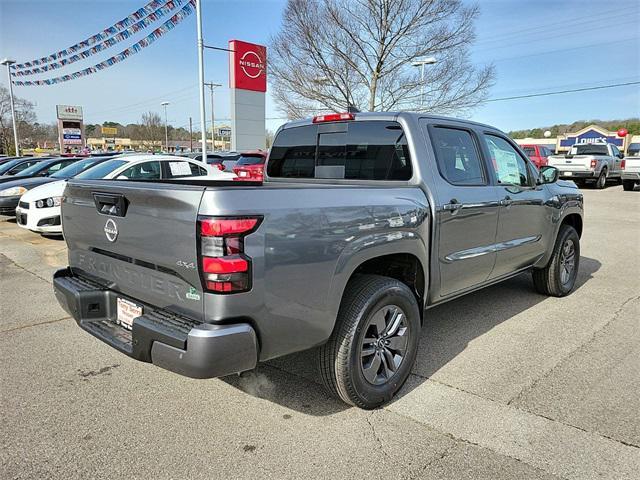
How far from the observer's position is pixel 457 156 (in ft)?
12.8

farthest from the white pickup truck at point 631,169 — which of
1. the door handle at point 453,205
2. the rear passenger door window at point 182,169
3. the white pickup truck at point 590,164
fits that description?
the door handle at point 453,205

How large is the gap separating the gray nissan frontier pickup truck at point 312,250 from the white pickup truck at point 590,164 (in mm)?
16931

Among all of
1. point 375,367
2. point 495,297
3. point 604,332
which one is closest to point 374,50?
point 495,297

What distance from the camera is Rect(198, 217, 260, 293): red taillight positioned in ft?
7.33

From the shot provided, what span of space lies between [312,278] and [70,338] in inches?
109

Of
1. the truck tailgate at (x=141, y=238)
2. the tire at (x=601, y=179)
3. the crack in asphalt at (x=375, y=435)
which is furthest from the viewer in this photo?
the tire at (x=601, y=179)

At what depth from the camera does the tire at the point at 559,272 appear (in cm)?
529

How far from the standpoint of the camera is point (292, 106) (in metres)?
18.8

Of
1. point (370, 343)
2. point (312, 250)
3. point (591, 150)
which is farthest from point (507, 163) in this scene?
point (591, 150)

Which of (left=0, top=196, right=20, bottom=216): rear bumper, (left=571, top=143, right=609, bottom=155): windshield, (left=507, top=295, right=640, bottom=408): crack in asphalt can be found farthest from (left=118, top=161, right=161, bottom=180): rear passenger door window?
(left=571, top=143, right=609, bottom=155): windshield

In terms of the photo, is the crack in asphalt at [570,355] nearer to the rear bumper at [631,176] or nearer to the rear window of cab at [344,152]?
the rear window of cab at [344,152]

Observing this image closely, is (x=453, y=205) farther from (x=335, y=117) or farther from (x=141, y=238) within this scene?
(x=141, y=238)

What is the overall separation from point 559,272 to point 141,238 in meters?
4.55

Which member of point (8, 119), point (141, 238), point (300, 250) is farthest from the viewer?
point (8, 119)
